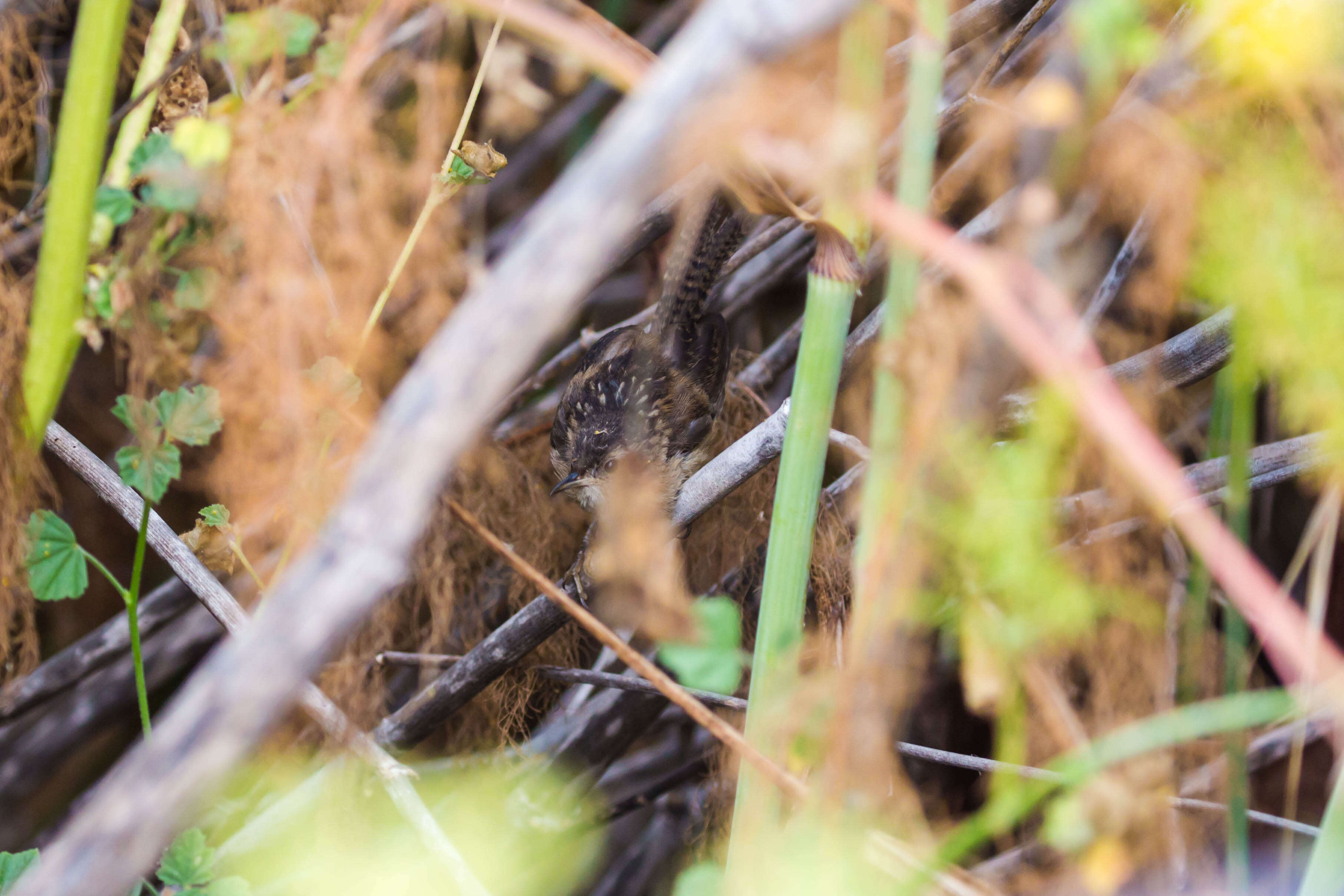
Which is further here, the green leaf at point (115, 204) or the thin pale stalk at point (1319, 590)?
the green leaf at point (115, 204)

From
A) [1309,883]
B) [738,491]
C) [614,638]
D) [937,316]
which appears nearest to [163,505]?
[738,491]

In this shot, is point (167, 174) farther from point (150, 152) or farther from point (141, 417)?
point (141, 417)

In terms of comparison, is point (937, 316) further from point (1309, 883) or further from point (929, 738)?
point (929, 738)

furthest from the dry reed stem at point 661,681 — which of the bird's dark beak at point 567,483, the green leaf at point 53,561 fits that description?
the bird's dark beak at point 567,483

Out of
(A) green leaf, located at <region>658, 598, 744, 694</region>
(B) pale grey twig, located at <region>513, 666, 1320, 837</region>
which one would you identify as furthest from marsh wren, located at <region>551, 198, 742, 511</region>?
(A) green leaf, located at <region>658, 598, 744, 694</region>

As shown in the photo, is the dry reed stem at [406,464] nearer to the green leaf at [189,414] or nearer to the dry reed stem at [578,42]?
the dry reed stem at [578,42]
